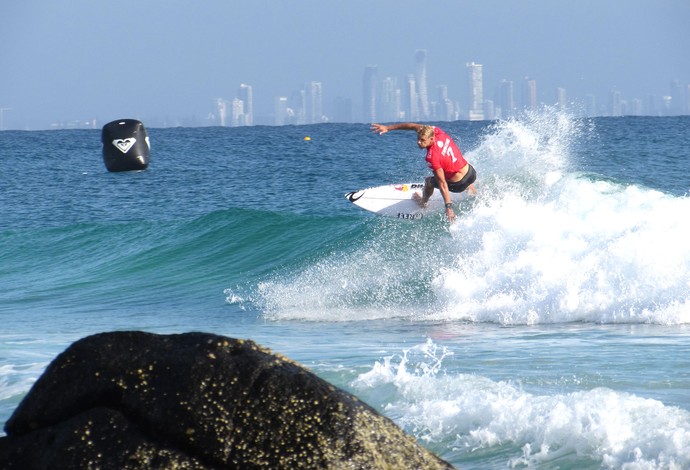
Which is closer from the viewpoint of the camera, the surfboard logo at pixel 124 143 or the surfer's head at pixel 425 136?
the surfer's head at pixel 425 136

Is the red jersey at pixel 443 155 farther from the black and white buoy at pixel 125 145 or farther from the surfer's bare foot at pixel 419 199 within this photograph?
the black and white buoy at pixel 125 145

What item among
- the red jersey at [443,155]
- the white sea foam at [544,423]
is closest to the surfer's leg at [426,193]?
the red jersey at [443,155]

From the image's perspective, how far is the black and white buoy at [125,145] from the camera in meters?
28.0

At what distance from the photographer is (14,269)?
19500 millimetres

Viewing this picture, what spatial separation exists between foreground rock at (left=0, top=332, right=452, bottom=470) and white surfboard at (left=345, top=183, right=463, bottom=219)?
10211 millimetres

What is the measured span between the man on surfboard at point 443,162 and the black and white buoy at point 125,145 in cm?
1634

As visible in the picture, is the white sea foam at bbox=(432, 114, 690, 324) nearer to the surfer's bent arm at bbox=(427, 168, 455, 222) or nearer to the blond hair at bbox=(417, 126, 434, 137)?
the surfer's bent arm at bbox=(427, 168, 455, 222)

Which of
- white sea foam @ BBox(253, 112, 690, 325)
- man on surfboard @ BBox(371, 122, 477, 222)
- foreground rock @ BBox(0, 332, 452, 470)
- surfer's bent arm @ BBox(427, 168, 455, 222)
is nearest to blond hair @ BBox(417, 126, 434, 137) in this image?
man on surfboard @ BBox(371, 122, 477, 222)

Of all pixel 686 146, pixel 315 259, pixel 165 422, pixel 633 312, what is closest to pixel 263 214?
pixel 315 259

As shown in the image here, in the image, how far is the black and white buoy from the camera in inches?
1104

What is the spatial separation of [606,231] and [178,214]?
46.2 feet

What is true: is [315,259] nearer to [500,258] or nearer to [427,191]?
[427,191]

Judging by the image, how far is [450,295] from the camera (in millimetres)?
12445

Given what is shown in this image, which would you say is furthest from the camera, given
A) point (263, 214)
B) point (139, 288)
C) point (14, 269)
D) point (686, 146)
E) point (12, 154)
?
point (12, 154)
